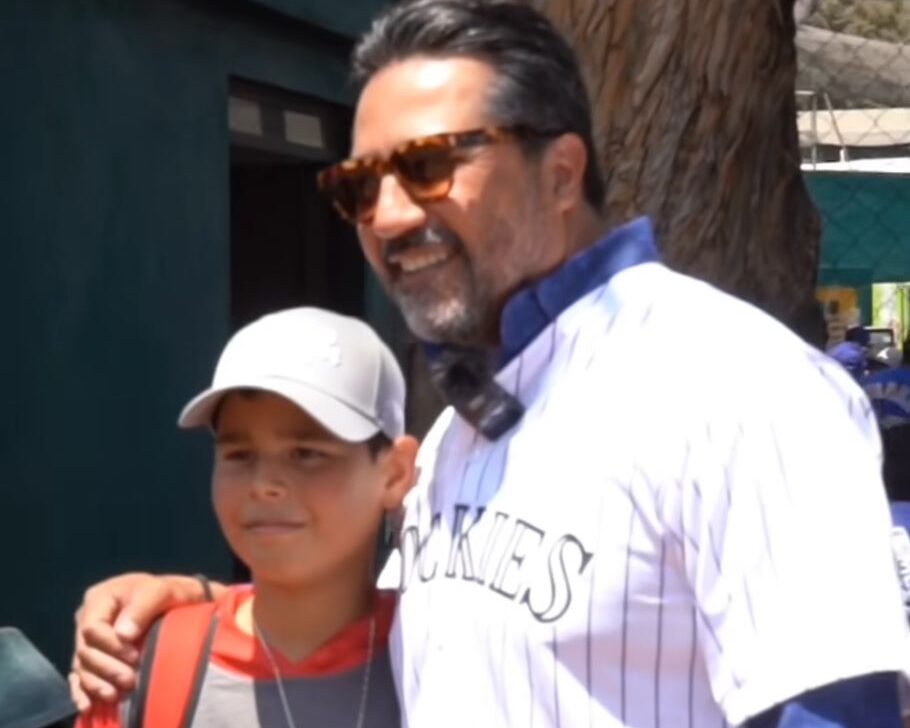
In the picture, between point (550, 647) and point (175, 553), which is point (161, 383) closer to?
point (175, 553)

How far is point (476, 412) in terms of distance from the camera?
2285 mm

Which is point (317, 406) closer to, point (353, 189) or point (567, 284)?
point (353, 189)

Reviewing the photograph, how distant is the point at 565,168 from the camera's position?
232 cm

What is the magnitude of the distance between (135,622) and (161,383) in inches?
170

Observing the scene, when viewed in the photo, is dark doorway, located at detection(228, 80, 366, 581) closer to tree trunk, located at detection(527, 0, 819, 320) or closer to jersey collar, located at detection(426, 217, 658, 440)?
tree trunk, located at detection(527, 0, 819, 320)

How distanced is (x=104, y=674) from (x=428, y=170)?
0.82 meters

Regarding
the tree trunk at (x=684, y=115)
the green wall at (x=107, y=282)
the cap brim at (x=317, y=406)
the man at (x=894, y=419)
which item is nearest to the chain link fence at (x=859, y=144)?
the man at (x=894, y=419)

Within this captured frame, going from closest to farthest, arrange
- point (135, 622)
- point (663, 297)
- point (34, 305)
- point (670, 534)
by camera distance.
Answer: point (670, 534)
point (663, 297)
point (135, 622)
point (34, 305)

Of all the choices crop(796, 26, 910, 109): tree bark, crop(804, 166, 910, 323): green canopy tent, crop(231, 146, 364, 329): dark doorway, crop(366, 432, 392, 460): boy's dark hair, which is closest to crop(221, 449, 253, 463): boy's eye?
crop(366, 432, 392, 460): boy's dark hair

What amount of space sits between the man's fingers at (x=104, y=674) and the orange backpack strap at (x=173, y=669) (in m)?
0.02

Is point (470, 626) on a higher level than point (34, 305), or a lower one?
lower

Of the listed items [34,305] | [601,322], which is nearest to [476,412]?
[601,322]

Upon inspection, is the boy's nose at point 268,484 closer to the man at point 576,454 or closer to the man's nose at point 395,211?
the man at point 576,454

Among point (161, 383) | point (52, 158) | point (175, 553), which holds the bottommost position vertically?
point (175, 553)
